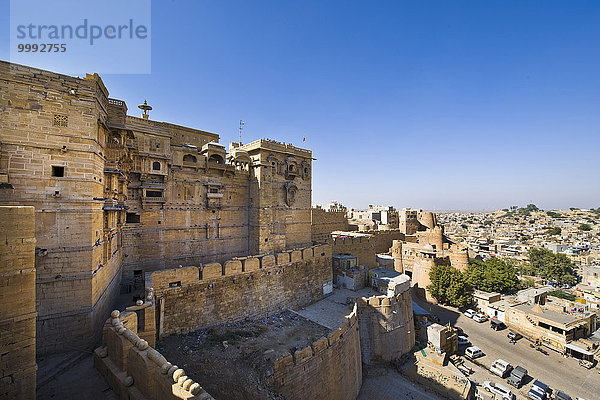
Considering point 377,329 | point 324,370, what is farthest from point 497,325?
point 324,370

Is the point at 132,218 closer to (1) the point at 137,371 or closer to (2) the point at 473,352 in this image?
(1) the point at 137,371

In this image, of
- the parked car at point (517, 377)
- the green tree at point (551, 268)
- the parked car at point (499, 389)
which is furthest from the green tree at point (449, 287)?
the green tree at point (551, 268)

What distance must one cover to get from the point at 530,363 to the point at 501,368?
393 cm

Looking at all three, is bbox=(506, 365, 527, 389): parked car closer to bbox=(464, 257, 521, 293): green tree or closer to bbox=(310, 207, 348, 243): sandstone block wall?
bbox=(464, 257, 521, 293): green tree

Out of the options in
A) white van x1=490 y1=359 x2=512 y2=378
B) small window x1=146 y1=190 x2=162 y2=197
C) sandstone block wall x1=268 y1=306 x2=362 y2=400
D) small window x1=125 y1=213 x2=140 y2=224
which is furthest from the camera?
white van x1=490 y1=359 x2=512 y2=378

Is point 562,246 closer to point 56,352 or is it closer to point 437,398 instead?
point 437,398

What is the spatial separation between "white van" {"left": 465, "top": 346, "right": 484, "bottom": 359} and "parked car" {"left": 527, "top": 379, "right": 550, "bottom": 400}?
364 cm

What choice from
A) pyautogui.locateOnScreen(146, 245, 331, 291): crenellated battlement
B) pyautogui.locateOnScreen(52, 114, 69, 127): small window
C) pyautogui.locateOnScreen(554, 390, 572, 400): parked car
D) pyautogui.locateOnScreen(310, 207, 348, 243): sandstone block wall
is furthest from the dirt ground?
pyautogui.locateOnScreen(554, 390, 572, 400): parked car

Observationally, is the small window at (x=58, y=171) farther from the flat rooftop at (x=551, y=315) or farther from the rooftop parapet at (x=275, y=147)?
the flat rooftop at (x=551, y=315)

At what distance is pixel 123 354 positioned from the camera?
20.1 feet

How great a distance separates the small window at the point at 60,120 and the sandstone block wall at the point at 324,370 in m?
11.3

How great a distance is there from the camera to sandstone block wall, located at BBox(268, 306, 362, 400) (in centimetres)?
1057

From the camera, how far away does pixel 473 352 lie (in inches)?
816

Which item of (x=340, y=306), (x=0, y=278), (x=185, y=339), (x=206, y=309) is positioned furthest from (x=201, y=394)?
(x=340, y=306)
